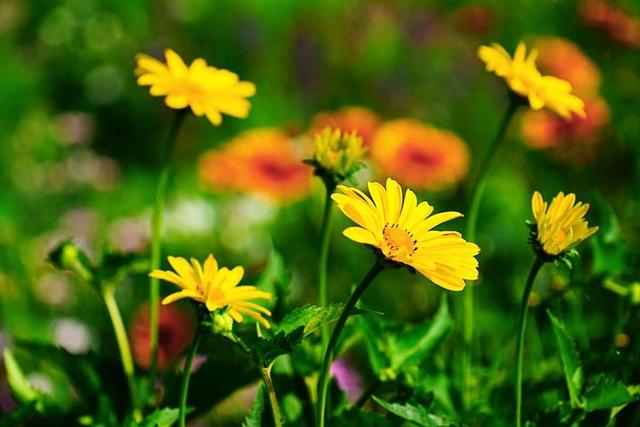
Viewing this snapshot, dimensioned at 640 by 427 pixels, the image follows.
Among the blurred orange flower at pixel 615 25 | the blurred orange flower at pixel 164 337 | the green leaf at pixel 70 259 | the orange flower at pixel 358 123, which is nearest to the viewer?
the green leaf at pixel 70 259

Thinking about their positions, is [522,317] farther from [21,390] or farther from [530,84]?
[21,390]

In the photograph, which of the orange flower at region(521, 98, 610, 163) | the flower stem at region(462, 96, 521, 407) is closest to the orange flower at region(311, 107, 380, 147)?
the orange flower at region(521, 98, 610, 163)

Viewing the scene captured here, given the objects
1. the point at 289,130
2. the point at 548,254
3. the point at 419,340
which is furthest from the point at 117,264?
the point at 289,130

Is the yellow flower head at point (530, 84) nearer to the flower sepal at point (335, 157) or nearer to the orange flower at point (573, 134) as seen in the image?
the flower sepal at point (335, 157)

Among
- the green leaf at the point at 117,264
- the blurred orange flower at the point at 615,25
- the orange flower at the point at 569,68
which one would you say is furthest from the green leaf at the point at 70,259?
the blurred orange flower at the point at 615,25

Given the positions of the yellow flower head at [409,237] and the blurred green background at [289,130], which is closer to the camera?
the yellow flower head at [409,237]

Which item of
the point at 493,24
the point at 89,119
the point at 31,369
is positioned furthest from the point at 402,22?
the point at 31,369

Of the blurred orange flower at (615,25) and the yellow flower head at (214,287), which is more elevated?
the yellow flower head at (214,287)
